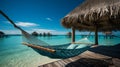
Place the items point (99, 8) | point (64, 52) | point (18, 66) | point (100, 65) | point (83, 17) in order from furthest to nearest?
1. point (18, 66)
2. point (83, 17)
3. point (64, 52)
4. point (99, 8)
5. point (100, 65)

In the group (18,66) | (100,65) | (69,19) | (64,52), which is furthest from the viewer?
(18,66)

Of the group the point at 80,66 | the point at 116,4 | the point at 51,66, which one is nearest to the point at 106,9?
the point at 116,4

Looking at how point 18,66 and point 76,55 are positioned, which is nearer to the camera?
point 76,55

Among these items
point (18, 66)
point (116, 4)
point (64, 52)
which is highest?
point (116, 4)

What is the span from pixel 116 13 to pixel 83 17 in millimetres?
771

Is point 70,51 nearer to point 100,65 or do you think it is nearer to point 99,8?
point 100,65

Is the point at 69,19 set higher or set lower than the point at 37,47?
higher

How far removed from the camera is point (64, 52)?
7.43 feet

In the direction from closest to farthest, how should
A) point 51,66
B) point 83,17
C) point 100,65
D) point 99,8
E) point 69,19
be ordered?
point 100,65, point 51,66, point 99,8, point 83,17, point 69,19

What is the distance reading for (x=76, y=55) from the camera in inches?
99.7

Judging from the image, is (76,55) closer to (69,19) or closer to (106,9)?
(69,19)

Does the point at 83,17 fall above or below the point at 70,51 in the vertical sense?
above

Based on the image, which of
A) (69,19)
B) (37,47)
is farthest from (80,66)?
(69,19)

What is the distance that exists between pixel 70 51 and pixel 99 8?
119 cm
